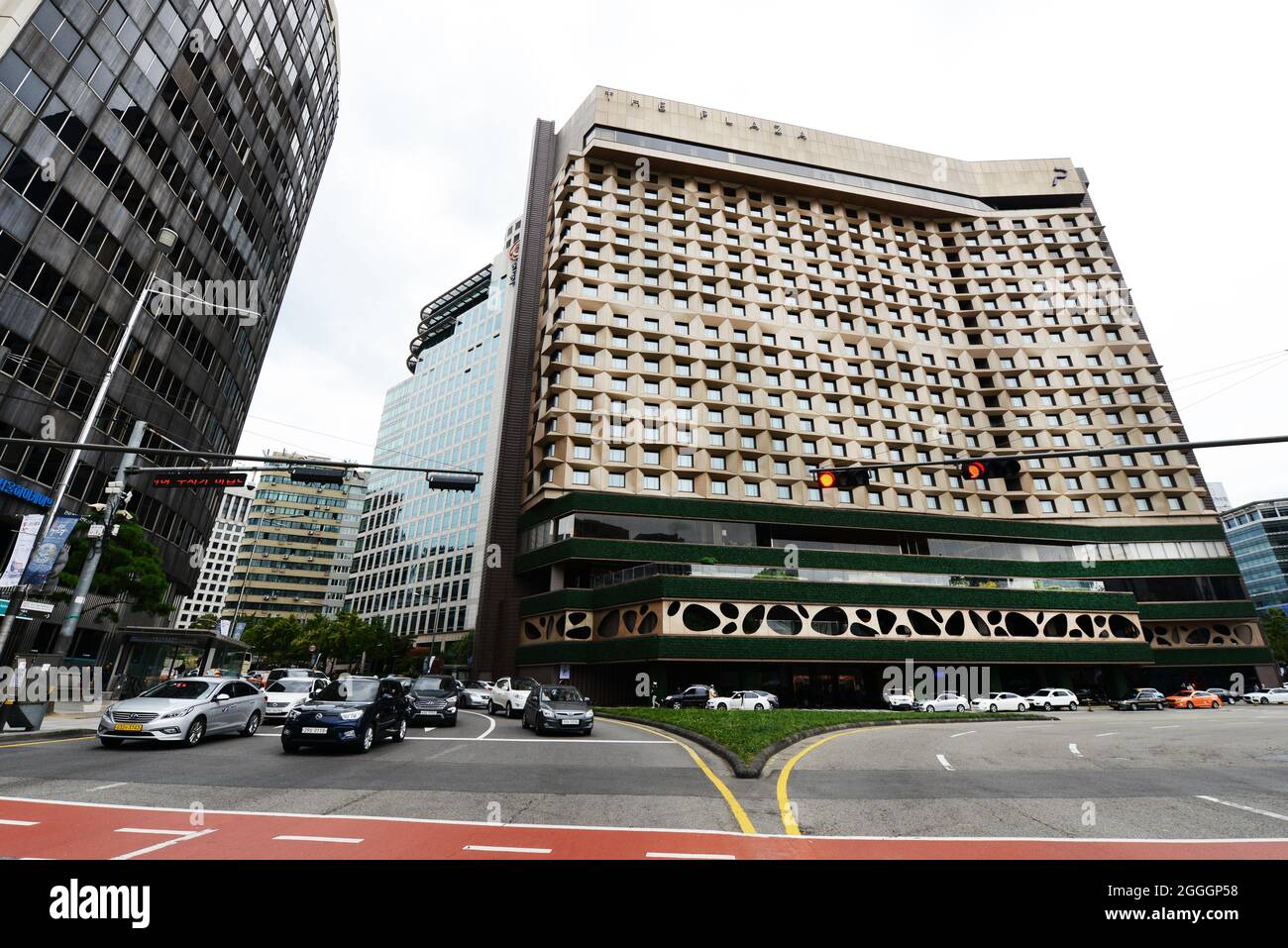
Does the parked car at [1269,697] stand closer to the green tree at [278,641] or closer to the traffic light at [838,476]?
the traffic light at [838,476]

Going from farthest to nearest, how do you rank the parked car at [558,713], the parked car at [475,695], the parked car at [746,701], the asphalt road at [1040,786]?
the parked car at [475,695] < the parked car at [746,701] < the parked car at [558,713] < the asphalt road at [1040,786]

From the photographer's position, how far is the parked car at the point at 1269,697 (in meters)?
42.2

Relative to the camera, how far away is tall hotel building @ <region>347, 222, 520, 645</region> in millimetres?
76375

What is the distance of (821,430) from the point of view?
171 ft

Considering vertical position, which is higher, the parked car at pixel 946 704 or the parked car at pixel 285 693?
the parked car at pixel 285 693

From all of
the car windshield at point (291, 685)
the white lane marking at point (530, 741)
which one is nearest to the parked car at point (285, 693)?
the car windshield at point (291, 685)

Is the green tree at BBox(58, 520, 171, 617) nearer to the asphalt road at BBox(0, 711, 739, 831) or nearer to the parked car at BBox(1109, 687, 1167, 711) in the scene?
the asphalt road at BBox(0, 711, 739, 831)

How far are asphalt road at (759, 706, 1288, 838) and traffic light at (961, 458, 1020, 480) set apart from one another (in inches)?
224

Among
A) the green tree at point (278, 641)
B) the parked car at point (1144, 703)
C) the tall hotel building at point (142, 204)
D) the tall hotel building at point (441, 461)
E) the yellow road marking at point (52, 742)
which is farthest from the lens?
the tall hotel building at point (441, 461)

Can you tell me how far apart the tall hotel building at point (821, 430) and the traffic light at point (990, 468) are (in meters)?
24.3

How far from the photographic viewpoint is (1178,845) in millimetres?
6691

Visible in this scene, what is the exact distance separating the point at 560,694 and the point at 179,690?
9.71 meters

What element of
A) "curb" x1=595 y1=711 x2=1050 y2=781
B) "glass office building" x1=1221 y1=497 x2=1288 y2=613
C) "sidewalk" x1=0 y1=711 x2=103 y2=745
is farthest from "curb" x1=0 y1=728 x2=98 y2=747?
"glass office building" x1=1221 y1=497 x2=1288 y2=613
